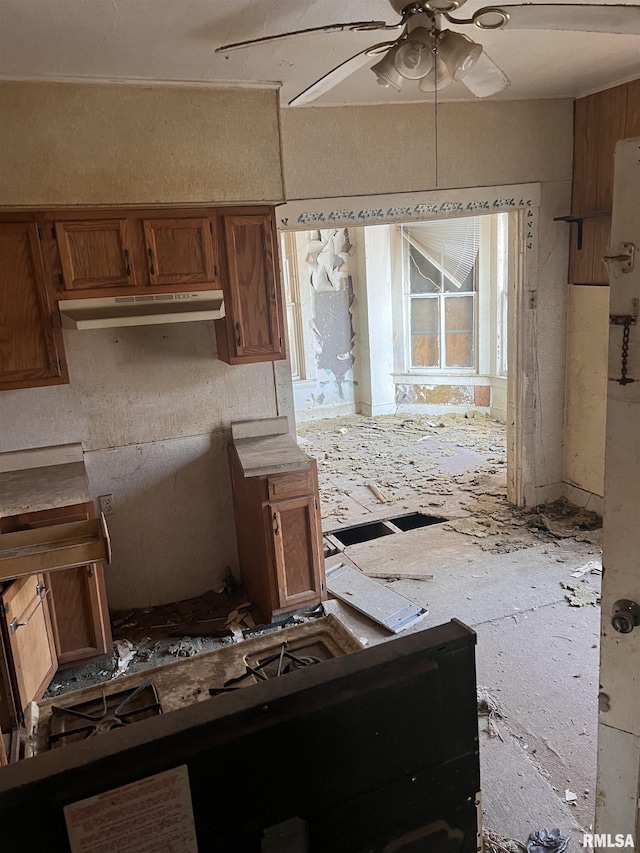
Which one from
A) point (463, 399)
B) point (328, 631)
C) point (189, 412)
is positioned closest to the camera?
point (328, 631)

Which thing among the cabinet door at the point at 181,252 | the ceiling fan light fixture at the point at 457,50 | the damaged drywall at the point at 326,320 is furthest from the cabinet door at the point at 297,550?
the damaged drywall at the point at 326,320

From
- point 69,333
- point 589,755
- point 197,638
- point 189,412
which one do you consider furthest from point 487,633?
point 69,333

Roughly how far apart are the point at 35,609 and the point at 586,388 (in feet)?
12.3

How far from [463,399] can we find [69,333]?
5.10 meters

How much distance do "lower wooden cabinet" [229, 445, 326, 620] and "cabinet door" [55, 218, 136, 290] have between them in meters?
1.17

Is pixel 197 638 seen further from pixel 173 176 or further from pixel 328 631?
pixel 173 176

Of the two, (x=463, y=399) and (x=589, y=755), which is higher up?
(x=463, y=399)

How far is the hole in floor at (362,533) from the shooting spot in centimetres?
463

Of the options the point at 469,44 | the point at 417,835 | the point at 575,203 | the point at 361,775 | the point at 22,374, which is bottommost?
the point at 417,835

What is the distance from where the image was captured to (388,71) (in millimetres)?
2131

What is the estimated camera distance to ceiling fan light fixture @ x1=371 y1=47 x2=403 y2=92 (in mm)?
2086

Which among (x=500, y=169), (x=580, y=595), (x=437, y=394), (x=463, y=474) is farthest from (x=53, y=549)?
(x=437, y=394)

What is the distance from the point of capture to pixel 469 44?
2.03 metres

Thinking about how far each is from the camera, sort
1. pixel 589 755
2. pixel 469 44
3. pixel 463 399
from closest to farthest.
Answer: pixel 469 44 → pixel 589 755 → pixel 463 399
